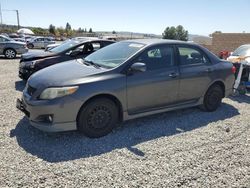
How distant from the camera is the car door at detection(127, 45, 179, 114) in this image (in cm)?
452

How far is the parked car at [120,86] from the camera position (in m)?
3.96

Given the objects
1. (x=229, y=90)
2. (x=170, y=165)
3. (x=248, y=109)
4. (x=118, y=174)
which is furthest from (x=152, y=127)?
(x=248, y=109)

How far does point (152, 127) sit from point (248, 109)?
9.52ft

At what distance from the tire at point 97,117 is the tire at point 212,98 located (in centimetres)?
239

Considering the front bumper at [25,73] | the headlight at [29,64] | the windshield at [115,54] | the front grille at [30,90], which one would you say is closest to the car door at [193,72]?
the windshield at [115,54]

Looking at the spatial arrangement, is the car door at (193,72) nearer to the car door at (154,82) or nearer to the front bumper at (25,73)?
the car door at (154,82)

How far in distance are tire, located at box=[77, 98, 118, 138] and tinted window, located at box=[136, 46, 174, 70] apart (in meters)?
1.03

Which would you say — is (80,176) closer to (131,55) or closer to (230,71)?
(131,55)

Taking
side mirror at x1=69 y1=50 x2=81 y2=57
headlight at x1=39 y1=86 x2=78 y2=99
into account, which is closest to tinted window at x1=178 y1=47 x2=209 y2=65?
headlight at x1=39 y1=86 x2=78 y2=99

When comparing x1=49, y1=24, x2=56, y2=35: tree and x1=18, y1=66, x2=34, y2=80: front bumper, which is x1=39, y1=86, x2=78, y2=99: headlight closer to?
x1=18, y1=66, x2=34, y2=80: front bumper

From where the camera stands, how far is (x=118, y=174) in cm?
327

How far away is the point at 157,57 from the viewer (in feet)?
16.1

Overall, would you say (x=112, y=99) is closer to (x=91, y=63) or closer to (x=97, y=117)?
(x=97, y=117)

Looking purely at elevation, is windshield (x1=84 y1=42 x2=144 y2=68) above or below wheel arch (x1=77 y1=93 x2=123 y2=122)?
above
